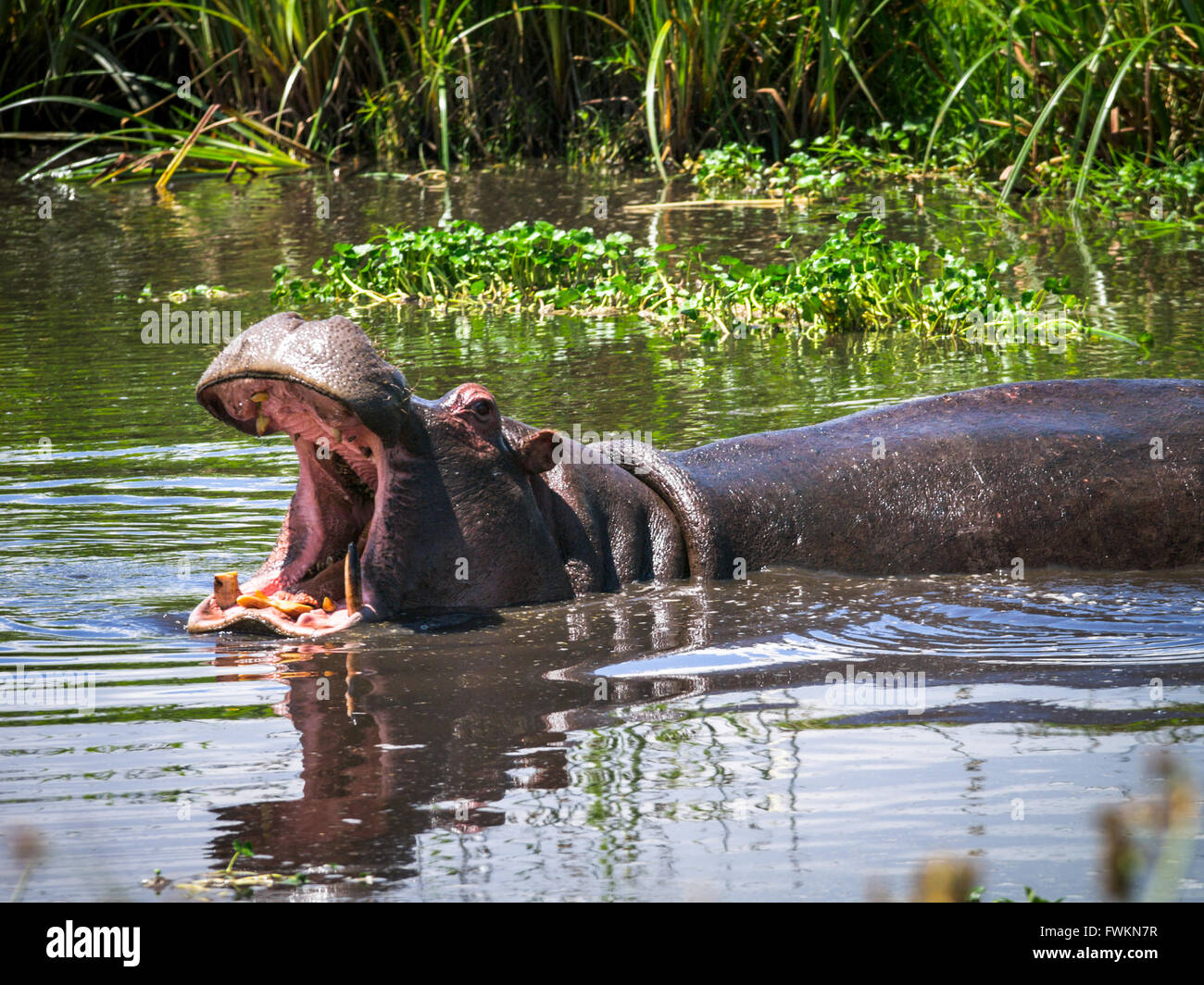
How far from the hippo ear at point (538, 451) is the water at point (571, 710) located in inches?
14.7

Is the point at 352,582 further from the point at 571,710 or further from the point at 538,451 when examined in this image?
the point at 571,710

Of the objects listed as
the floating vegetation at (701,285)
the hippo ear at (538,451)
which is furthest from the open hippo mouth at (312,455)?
the floating vegetation at (701,285)

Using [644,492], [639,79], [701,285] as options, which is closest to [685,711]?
[644,492]

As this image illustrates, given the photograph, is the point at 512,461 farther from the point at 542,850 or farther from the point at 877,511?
the point at 542,850

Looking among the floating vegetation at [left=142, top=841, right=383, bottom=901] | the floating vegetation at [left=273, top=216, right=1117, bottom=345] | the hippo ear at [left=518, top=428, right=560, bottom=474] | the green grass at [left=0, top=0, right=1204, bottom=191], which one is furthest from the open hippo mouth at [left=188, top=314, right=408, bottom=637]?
the green grass at [left=0, top=0, right=1204, bottom=191]

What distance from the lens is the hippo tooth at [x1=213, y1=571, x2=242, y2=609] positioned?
4.05 meters

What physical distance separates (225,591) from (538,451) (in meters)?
0.83

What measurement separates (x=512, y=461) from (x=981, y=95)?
8332mm

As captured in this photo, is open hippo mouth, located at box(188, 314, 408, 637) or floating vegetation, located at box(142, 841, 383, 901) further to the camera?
open hippo mouth, located at box(188, 314, 408, 637)

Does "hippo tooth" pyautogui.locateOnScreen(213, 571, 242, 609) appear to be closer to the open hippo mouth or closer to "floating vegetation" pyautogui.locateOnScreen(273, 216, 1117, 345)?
the open hippo mouth

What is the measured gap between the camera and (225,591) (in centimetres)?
407

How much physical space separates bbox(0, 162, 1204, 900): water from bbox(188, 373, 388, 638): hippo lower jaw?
0.26 feet
